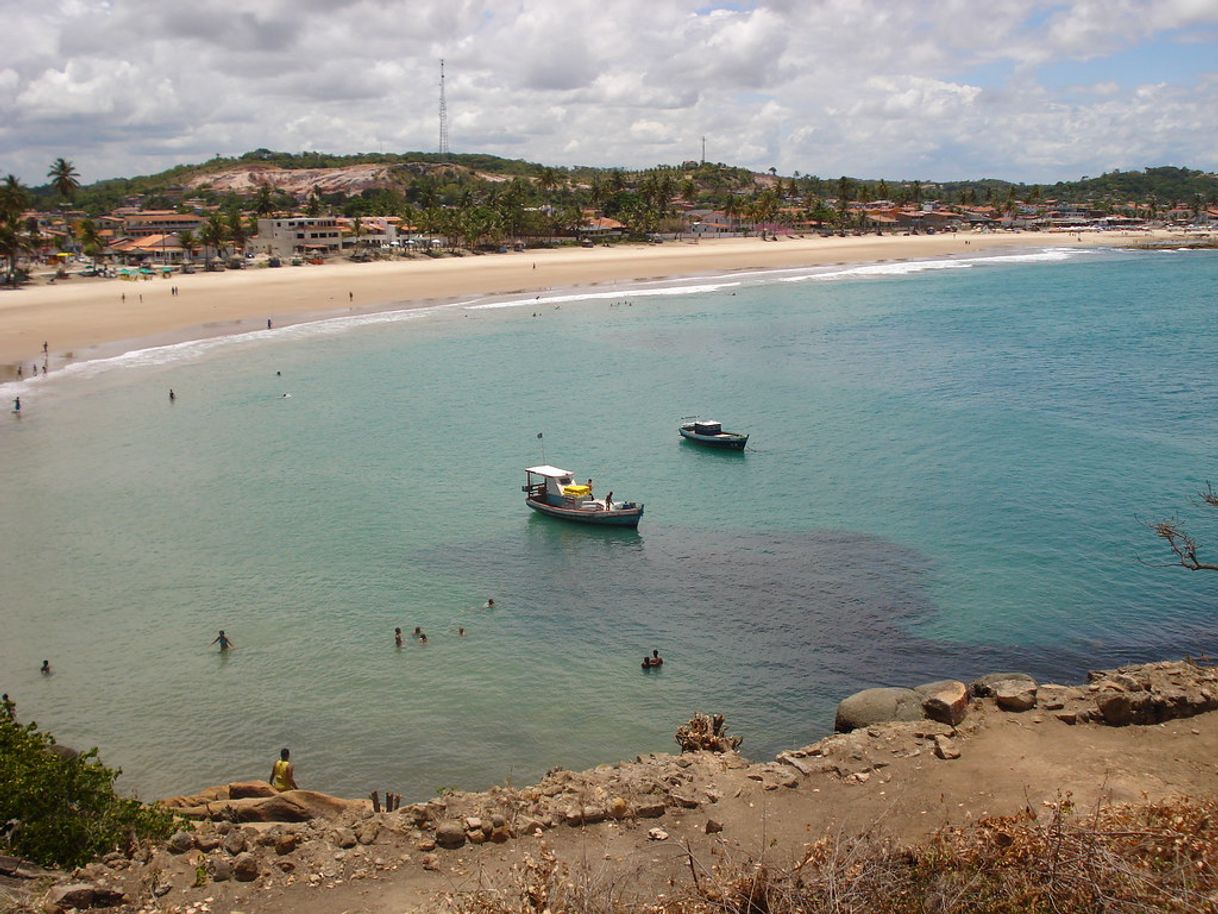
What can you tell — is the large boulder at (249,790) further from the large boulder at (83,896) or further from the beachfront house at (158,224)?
the beachfront house at (158,224)

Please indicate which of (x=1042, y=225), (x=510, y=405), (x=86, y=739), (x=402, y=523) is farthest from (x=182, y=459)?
(x=1042, y=225)

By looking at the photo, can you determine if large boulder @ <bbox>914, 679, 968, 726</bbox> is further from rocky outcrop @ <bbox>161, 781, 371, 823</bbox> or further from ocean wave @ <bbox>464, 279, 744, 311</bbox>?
ocean wave @ <bbox>464, 279, 744, 311</bbox>

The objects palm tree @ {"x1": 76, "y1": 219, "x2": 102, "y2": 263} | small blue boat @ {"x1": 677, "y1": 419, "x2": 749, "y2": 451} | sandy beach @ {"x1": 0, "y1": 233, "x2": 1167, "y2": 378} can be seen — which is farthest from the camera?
palm tree @ {"x1": 76, "y1": 219, "x2": 102, "y2": 263}

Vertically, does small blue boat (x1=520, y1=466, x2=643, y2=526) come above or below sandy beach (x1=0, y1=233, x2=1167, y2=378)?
below

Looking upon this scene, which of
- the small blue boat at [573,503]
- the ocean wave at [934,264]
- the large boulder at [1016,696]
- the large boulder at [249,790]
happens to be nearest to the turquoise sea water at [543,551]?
the small blue boat at [573,503]

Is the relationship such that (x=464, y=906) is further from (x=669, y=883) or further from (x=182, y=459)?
(x=182, y=459)

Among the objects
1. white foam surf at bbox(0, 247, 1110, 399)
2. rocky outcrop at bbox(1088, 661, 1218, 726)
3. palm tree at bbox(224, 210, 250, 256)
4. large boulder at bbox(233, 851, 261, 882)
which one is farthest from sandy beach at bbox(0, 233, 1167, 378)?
rocky outcrop at bbox(1088, 661, 1218, 726)

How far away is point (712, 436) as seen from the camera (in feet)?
133

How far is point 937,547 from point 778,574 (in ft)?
18.0

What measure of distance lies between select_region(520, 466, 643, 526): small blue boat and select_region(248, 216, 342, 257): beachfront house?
3665 inches

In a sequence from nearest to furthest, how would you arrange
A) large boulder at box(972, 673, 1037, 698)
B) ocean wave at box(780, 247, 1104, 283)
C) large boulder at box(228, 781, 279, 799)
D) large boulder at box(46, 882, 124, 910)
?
large boulder at box(46, 882, 124, 910) → large boulder at box(228, 781, 279, 799) → large boulder at box(972, 673, 1037, 698) → ocean wave at box(780, 247, 1104, 283)

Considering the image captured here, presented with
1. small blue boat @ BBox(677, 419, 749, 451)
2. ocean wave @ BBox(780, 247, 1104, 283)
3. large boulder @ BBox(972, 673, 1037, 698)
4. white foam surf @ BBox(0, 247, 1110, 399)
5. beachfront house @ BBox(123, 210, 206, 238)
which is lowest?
large boulder @ BBox(972, 673, 1037, 698)

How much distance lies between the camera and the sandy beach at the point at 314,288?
216ft

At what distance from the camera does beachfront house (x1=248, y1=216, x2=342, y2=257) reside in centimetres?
11812
